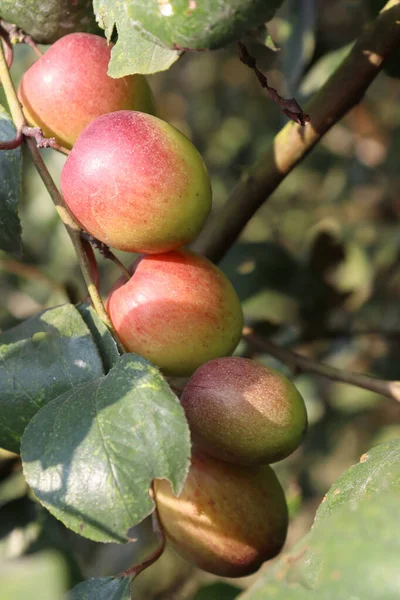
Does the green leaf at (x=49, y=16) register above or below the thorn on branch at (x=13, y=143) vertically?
above

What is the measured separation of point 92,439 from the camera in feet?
2.03

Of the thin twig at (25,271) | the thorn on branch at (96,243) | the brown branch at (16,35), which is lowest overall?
the thin twig at (25,271)

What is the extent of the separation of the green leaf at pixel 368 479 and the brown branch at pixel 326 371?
12 centimetres

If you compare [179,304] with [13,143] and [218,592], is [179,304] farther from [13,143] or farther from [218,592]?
[218,592]

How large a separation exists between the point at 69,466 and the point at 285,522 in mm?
311

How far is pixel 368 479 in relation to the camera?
67 centimetres

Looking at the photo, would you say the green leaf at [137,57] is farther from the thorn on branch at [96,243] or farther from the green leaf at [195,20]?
the thorn on branch at [96,243]

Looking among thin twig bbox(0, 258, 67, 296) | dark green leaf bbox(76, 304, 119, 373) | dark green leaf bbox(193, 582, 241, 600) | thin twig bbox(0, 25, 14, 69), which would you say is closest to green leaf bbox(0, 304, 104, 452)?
dark green leaf bbox(76, 304, 119, 373)

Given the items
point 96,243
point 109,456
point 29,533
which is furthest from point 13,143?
point 29,533

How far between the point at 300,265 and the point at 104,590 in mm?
818

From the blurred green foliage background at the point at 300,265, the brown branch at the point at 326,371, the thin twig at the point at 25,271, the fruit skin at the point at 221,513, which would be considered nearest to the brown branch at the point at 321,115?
the brown branch at the point at 326,371

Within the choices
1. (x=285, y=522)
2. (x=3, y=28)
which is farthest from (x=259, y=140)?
(x=285, y=522)

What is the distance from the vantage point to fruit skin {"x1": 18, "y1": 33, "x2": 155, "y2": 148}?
2.69 ft

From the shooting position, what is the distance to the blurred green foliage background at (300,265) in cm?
127
